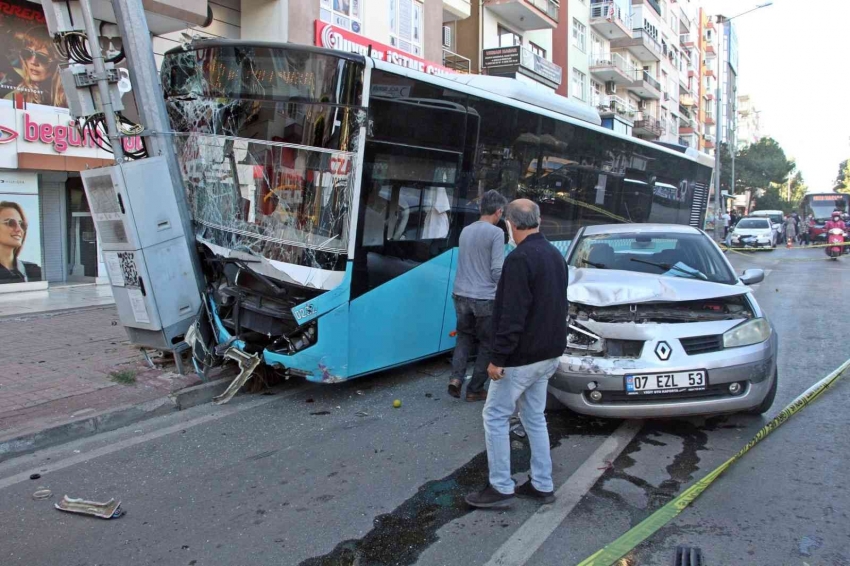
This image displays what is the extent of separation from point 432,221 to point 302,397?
85.3 inches

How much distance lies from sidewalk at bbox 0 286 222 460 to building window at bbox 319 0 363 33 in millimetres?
9763

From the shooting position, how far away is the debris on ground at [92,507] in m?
3.81

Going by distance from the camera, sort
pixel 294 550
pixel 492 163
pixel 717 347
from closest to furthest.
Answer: pixel 294 550 < pixel 717 347 < pixel 492 163

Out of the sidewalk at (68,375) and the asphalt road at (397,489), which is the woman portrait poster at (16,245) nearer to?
the sidewalk at (68,375)

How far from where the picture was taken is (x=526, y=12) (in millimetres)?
28531

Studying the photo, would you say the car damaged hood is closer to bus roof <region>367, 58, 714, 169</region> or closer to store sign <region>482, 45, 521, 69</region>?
bus roof <region>367, 58, 714, 169</region>

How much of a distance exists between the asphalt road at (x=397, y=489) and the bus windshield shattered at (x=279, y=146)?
4.96ft

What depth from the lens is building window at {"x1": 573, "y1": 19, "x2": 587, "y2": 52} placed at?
125 feet

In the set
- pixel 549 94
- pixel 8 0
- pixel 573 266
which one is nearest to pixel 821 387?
pixel 573 266

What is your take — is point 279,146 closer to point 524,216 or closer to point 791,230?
point 524,216

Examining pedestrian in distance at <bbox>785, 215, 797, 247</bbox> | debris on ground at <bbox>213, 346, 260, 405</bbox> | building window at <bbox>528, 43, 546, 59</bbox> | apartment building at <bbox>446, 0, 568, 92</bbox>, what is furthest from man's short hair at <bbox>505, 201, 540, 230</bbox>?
pedestrian in distance at <bbox>785, 215, 797, 247</bbox>

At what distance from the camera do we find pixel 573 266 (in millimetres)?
6363

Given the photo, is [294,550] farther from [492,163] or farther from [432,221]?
[492,163]

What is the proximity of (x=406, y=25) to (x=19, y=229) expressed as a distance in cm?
1180
